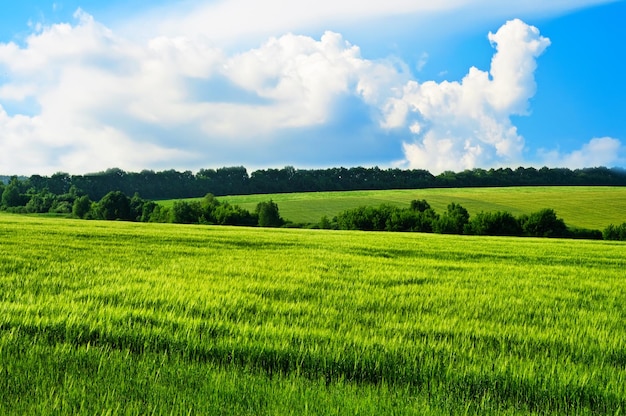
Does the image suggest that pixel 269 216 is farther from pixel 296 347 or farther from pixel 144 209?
pixel 296 347

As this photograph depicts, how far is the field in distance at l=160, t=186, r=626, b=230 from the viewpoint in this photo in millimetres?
93225

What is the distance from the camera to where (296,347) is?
555 cm

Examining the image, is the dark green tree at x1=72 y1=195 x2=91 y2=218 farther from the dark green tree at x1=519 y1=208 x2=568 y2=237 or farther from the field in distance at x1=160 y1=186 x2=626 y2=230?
the dark green tree at x1=519 y1=208 x2=568 y2=237

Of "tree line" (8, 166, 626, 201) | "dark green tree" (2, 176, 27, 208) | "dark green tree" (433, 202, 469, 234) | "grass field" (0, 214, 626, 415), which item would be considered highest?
"tree line" (8, 166, 626, 201)

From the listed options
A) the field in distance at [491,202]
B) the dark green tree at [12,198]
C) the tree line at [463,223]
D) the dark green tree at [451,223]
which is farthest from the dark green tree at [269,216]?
the dark green tree at [12,198]

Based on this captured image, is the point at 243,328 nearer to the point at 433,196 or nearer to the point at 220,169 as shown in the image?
the point at 433,196

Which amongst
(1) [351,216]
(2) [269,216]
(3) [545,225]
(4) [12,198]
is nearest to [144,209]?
(2) [269,216]

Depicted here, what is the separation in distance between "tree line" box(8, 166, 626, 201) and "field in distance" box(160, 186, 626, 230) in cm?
1582

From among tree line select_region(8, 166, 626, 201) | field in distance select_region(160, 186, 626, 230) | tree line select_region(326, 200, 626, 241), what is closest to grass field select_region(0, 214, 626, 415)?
tree line select_region(326, 200, 626, 241)

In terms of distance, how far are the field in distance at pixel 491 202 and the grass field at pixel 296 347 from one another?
8861cm

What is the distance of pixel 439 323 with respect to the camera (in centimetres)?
704

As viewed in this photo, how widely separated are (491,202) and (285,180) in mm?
64700

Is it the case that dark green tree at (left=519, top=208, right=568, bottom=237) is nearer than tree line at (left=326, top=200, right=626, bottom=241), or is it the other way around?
tree line at (left=326, top=200, right=626, bottom=241)

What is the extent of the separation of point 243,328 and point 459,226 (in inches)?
3429
